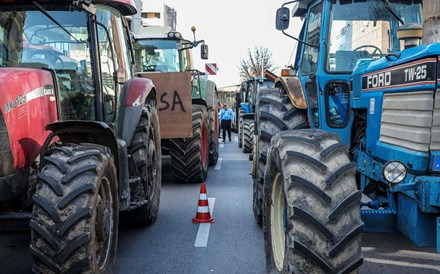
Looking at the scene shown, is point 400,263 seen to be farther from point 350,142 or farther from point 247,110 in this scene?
point 247,110

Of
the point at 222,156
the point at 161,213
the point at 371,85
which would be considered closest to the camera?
the point at 371,85

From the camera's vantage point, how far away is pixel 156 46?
1110 cm

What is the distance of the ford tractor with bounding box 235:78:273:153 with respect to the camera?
52.4ft

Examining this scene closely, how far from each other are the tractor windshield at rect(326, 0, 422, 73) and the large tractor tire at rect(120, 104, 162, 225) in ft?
6.87

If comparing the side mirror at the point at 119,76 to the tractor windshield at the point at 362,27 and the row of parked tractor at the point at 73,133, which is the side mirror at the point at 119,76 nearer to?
the row of parked tractor at the point at 73,133

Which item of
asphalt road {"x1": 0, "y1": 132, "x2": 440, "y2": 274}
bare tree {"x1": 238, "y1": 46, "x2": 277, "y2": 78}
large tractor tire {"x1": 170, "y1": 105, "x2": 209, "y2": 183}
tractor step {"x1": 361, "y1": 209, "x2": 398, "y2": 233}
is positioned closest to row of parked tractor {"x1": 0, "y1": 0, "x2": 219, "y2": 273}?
asphalt road {"x1": 0, "y1": 132, "x2": 440, "y2": 274}

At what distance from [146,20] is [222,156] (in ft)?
164

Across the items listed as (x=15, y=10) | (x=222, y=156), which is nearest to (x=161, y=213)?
(x=15, y=10)

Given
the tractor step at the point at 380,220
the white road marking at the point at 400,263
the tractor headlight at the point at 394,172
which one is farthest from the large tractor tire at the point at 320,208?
the white road marking at the point at 400,263

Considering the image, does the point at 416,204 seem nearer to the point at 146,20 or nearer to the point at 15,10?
the point at 15,10

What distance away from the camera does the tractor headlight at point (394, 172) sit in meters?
3.92

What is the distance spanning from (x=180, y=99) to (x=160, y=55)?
212 centimetres

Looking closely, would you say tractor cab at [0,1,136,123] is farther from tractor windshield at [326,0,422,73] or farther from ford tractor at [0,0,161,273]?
tractor windshield at [326,0,422,73]

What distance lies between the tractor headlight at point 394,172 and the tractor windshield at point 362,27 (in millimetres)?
2170
